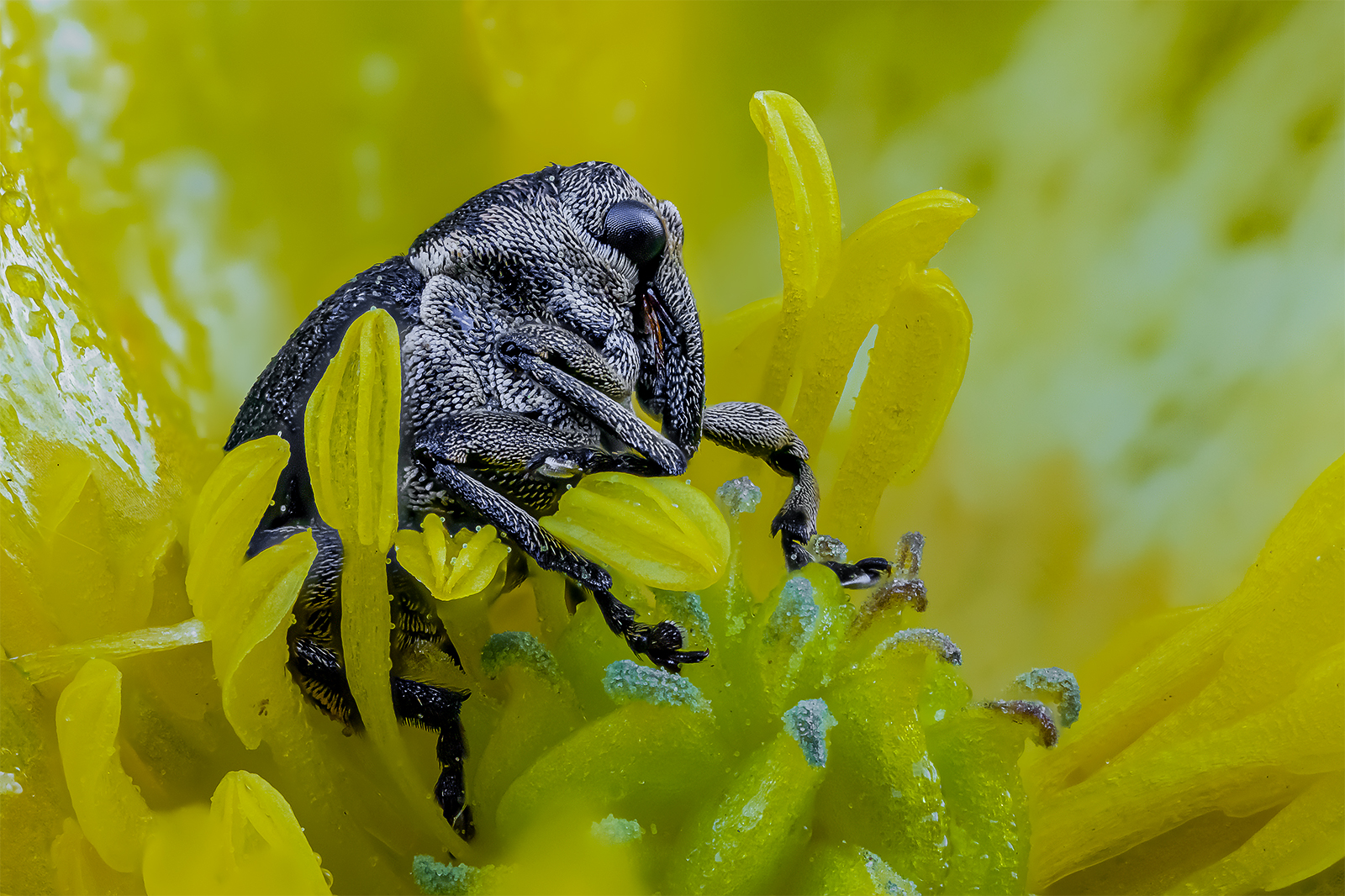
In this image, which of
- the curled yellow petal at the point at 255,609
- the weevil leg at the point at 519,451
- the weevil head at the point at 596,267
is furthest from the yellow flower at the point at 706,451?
the weevil head at the point at 596,267

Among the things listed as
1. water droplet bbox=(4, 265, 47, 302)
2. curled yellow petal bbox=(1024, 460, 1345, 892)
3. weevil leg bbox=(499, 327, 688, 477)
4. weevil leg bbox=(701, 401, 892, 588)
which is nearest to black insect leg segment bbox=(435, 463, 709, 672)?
weevil leg bbox=(499, 327, 688, 477)

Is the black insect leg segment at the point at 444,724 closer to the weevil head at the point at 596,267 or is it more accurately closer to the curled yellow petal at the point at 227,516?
the curled yellow petal at the point at 227,516

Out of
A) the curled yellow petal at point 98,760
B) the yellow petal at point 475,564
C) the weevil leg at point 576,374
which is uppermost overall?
the weevil leg at point 576,374

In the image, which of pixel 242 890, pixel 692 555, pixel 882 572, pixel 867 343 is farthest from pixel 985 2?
pixel 242 890

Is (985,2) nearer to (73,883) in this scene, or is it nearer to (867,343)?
(867,343)

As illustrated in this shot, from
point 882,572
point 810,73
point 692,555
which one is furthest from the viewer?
point 810,73

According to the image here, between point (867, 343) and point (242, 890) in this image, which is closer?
point (242, 890)

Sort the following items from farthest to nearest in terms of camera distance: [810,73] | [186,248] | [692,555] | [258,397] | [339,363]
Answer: [810,73]
[186,248]
[258,397]
[692,555]
[339,363]

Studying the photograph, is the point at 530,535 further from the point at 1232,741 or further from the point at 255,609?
the point at 1232,741
